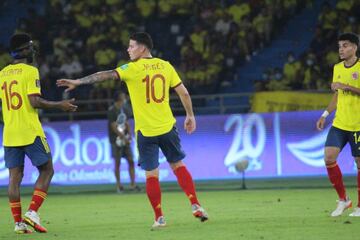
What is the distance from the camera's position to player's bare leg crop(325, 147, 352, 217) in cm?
1210

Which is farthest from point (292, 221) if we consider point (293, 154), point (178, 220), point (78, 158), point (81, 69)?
point (81, 69)

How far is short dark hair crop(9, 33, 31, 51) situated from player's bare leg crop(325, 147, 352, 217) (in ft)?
14.8

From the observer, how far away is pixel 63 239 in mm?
10039

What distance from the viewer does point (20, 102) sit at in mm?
11211

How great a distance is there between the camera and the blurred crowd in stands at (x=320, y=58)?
24203 millimetres

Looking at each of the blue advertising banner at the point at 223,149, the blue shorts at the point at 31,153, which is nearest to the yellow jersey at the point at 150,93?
the blue shorts at the point at 31,153

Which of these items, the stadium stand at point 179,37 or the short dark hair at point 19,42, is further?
the stadium stand at point 179,37

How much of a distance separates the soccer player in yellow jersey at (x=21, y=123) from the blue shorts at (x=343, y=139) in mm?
4056

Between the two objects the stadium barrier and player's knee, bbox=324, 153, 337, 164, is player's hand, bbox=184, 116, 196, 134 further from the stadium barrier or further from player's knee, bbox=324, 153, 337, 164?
the stadium barrier

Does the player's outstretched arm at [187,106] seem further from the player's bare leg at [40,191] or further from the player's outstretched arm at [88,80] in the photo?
the player's bare leg at [40,191]

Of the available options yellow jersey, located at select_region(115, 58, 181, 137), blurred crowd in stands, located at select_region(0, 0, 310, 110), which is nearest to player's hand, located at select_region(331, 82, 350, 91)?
yellow jersey, located at select_region(115, 58, 181, 137)

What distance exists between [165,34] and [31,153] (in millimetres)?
18365

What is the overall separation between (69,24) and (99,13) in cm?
122

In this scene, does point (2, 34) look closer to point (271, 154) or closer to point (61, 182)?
point (61, 182)
